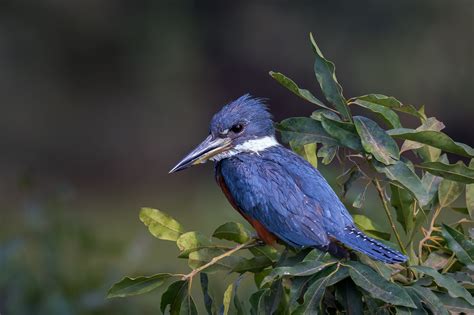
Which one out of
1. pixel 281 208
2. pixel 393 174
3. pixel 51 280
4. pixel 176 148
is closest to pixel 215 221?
pixel 176 148

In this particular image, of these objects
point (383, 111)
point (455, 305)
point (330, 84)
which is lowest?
point (455, 305)

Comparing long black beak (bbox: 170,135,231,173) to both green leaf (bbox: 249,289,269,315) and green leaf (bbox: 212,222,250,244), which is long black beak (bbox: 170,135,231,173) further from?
green leaf (bbox: 249,289,269,315)

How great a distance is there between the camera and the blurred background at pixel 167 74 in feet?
34.4

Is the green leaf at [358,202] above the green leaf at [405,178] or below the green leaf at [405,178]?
below

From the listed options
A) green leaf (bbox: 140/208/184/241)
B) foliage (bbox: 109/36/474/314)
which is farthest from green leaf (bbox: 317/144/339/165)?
green leaf (bbox: 140/208/184/241)

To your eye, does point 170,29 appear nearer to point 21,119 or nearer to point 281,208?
point 21,119

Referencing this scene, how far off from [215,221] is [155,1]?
500cm

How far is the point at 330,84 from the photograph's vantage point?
9.31 ft

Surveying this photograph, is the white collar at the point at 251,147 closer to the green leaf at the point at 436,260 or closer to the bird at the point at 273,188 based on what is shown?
the bird at the point at 273,188

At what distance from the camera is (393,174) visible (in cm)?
273

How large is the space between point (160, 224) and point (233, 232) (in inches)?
8.6

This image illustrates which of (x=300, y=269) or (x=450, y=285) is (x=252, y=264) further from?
(x=450, y=285)

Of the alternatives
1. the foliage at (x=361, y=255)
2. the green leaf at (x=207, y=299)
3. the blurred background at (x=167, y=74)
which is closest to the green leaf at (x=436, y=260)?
the foliage at (x=361, y=255)

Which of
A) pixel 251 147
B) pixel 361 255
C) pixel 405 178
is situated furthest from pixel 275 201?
pixel 405 178
